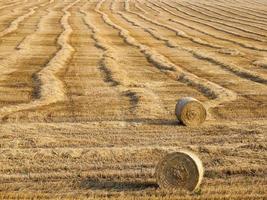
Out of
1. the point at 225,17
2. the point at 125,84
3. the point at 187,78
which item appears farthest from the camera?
the point at 225,17

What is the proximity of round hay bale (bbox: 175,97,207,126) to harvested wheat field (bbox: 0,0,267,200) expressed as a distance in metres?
0.12

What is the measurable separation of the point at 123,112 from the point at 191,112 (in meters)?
2.56

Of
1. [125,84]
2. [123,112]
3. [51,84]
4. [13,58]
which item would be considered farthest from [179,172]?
[13,58]

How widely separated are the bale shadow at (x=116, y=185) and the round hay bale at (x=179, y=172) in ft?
1.66

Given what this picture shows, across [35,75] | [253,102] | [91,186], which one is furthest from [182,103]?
[35,75]

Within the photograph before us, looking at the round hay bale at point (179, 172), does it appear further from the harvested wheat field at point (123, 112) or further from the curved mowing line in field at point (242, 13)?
the curved mowing line in field at point (242, 13)

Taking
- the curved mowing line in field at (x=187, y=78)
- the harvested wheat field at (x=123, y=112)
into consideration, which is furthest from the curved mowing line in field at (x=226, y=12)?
the curved mowing line in field at (x=187, y=78)

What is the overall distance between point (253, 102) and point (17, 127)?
798 cm

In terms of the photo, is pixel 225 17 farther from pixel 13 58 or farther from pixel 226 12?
pixel 13 58

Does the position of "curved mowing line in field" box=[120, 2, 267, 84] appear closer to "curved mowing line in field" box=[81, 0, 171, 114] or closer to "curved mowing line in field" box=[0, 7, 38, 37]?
"curved mowing line in field" box=[81, 0, 171, 114]

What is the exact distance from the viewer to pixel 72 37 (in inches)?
1586

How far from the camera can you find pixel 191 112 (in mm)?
17734

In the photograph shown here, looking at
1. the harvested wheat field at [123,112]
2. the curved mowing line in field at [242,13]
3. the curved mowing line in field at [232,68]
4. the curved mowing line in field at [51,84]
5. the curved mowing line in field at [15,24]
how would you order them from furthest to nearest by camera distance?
1. the curved mowing line in field at [242,13]
2. the curved mowing line in field at [15,24]
3. the curved mowing line in field at [232,68]
4. the curved mowing line in field at [51,84]
5. the harvested wheat field at [123,112]

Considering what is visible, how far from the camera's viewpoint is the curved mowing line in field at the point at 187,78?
21820 millimetres
